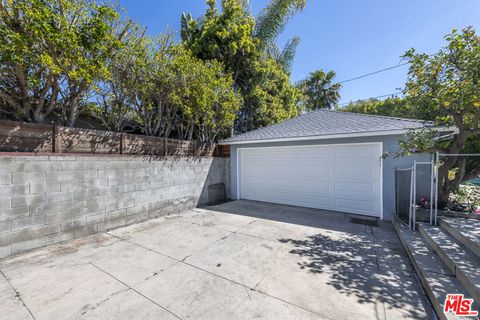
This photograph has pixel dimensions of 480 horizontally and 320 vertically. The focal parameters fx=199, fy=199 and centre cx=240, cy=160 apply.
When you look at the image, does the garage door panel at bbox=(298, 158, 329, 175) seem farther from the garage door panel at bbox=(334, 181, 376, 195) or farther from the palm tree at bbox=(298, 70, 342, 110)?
the palm tree at bbox=(298, 70, 342, 110)

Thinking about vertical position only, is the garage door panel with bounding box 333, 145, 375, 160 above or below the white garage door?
above

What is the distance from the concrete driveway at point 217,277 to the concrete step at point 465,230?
83 cm

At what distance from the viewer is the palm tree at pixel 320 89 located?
51.8ft

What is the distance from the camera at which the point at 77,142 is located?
4.11 metres

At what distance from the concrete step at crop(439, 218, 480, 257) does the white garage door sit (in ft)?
5.17

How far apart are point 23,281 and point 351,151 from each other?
23.2 ft

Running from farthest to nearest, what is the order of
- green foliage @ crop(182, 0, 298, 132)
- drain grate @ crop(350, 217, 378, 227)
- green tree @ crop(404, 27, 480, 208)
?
Result: 1. green foliage @ crop(182, 0, 298, 132)
2. drain grate @ crop(350, 217, 378, 227)
3. green tree @ crop(404, 27, 480, 208)

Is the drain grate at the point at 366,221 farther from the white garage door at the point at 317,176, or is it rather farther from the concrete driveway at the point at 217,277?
the white garage door at the point at 317,176

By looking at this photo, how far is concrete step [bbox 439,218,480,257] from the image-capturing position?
2868 mm

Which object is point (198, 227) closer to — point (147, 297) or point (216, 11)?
point (147, 297)

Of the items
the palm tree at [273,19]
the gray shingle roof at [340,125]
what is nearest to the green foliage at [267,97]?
the palm tree at [273,19]

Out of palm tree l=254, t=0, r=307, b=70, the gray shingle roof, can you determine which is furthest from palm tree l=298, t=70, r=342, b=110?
the gray shingle roof


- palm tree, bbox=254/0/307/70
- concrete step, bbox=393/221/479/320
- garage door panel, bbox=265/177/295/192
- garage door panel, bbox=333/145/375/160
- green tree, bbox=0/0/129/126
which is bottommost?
concrete step, bbox=393/221/479/320

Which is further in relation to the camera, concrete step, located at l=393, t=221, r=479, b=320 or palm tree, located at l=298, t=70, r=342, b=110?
palm tree, located at l=298, t=70, r=342, b=110
